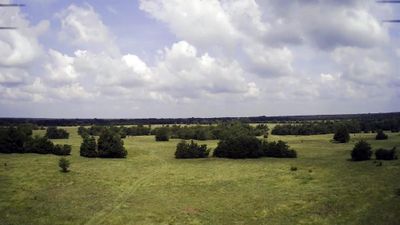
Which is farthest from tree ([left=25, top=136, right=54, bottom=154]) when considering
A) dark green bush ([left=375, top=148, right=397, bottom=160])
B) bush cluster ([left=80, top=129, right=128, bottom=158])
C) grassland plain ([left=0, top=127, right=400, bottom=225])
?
dark green bush ([left=375, top=148, right=397, bottom=160])

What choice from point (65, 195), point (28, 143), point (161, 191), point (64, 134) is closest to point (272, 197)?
point (161, 191)

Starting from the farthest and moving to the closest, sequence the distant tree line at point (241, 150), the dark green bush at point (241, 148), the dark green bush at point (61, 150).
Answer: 1. the dark green bush at point (61, 150)
2. the distant tree line at point (241, 150)
3. the dark green bush at point (241, 148)

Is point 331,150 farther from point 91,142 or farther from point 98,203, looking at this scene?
point 98,203

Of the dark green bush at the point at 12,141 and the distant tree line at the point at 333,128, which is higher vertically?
the distant tree line at the point at 333,128

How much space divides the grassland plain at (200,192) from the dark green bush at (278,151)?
6.78 m

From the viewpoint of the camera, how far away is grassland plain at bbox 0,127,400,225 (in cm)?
3784

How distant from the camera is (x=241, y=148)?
7519 centimetres

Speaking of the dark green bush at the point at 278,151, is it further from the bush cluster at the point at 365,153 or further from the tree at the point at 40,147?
the tree at the point at 40,147

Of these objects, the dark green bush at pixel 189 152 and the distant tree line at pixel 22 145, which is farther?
the distant tree line at pixel 22 145

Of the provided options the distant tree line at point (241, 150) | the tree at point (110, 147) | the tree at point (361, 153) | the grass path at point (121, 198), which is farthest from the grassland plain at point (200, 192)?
the tree at point (110, 147)

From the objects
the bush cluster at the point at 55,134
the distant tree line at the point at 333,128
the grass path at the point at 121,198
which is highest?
the distant tree line at the point at 333,128

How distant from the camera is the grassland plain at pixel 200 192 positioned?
124ft

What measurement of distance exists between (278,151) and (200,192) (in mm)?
32250

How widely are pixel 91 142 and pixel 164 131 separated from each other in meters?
41.9
